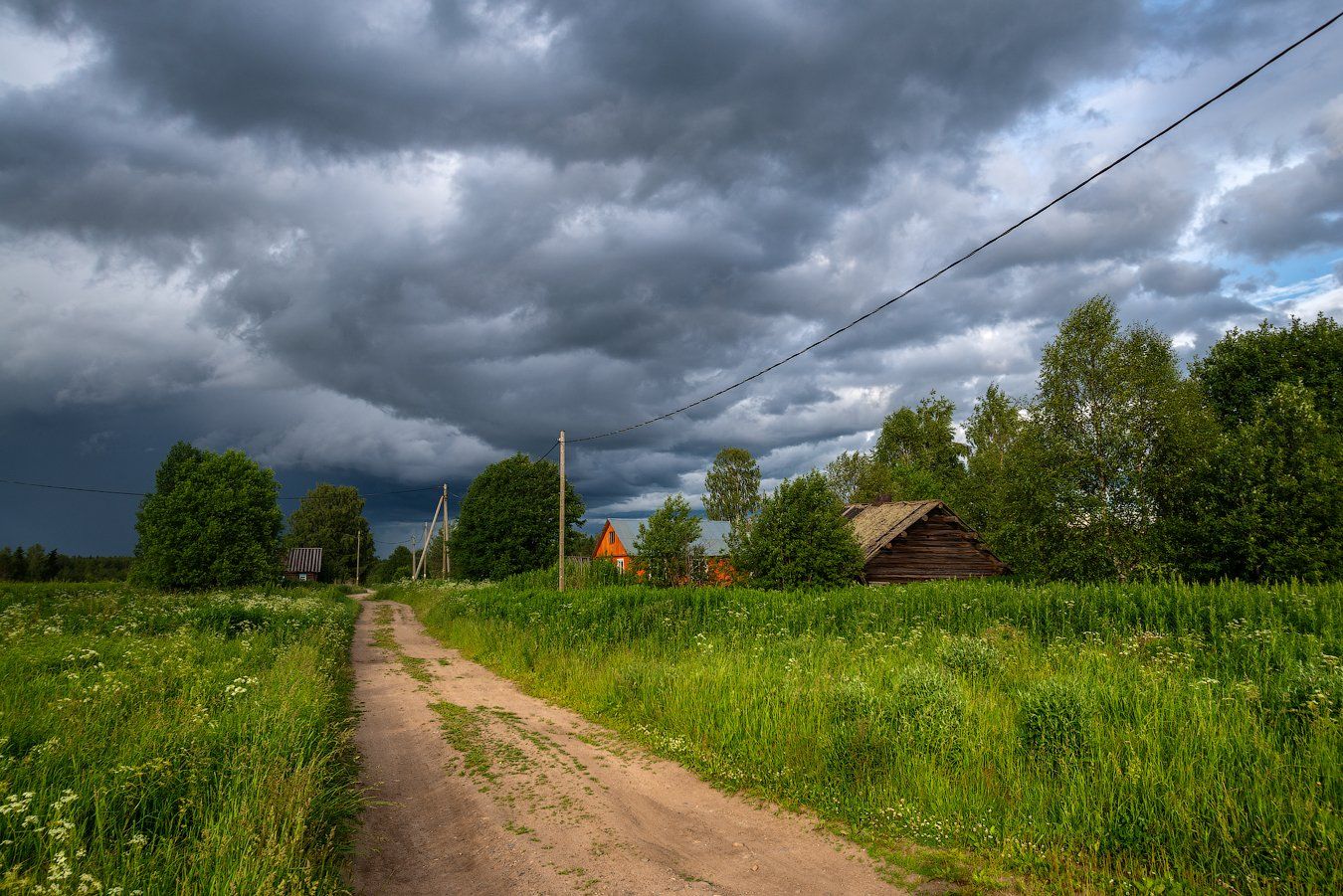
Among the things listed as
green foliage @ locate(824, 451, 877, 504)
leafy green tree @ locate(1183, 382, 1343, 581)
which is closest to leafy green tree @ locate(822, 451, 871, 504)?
green foliage @ locate(824, 451, 877, 504)

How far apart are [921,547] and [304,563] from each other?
249 ft

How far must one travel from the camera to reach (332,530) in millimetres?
90062

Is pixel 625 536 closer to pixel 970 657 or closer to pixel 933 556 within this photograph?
pixel 933 556

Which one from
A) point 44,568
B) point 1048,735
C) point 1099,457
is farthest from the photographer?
point 44,568

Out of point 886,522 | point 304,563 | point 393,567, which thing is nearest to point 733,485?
point 886,522

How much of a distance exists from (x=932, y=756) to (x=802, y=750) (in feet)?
4.74

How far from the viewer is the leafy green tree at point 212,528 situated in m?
37.1

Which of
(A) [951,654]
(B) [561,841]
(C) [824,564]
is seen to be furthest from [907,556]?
(B) [561,841]

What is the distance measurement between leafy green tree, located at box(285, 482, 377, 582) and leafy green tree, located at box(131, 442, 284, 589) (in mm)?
49215

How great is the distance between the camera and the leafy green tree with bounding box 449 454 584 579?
46.2 meters

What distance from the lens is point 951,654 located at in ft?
34.0

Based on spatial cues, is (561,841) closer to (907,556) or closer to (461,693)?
(461,693)

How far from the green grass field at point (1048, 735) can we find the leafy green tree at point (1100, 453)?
11905mm

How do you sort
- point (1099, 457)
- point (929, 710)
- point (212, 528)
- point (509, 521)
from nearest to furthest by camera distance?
1. point (929, 710)
2. point (1099, 457)
3. point (212, 528)
4. point (509, 521)
